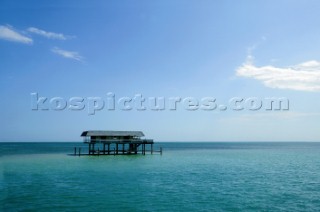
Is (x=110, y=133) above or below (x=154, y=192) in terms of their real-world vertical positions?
above

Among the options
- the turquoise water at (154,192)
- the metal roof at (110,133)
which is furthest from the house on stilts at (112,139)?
the turquoise water at (154,192)

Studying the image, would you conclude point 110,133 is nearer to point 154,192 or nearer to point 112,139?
point 112,139

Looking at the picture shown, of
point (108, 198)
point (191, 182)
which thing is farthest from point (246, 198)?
point (108, 198)

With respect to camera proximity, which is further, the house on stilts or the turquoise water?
the house on stilts

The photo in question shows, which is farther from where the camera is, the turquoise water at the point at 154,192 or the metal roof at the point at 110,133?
the metal roof at the point at 110,133

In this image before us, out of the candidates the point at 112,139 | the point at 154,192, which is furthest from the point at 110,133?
the point at 154,192

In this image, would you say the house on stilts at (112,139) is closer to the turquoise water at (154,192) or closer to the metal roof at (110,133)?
the metal roof at (110,133)

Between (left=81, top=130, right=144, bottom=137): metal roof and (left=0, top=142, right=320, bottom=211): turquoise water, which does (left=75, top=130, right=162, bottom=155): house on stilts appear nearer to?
(left=81, top=130, right=144, bottom=137): metal roof

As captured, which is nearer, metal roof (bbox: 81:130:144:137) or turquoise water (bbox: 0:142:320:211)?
turquoise water (bbox: 0:142:320:211)

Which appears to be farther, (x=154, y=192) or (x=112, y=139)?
(x=112, y=139)

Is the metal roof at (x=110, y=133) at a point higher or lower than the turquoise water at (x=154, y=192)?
higher

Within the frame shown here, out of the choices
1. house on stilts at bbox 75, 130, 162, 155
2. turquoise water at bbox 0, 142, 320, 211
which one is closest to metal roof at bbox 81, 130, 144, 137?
house on stilts at bbox 75, 130, 162, 155

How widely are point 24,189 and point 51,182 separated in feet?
10.2

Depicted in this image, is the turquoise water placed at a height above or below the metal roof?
below
